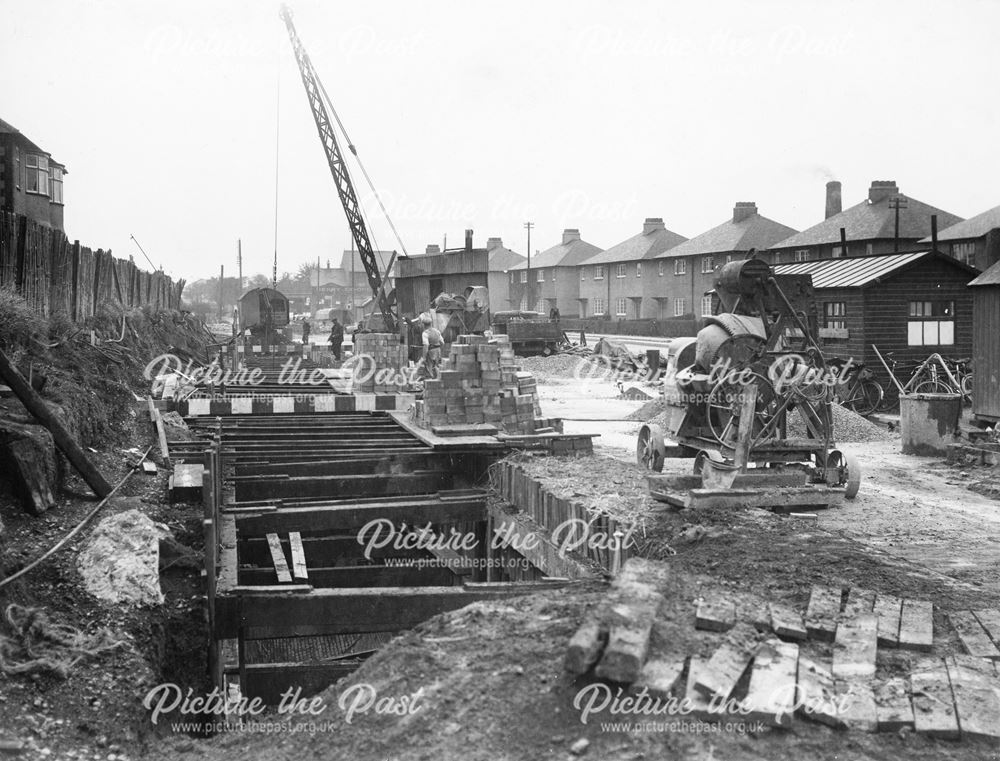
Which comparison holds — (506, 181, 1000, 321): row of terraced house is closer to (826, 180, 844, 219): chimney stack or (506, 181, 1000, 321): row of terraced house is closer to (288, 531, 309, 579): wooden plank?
(826, 180, 844, 219): chimney stack

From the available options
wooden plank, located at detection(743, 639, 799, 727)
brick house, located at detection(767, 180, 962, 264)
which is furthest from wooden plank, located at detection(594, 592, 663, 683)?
brick house, located at detection(767, 180, 962, 264)

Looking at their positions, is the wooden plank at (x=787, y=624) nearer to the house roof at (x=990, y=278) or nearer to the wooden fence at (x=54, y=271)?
the wooden fence at (x=54, y=271)

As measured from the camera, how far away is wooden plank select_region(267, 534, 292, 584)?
831cm

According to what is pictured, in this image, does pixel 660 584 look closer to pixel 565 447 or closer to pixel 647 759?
pixel 647 759

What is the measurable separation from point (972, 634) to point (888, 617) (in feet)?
1.37

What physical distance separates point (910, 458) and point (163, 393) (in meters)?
11.7

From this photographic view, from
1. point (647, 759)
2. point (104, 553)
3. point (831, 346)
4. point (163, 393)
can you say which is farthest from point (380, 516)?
point (831, 346)

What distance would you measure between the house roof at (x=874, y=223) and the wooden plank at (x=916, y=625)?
38.6m

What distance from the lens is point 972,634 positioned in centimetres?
530

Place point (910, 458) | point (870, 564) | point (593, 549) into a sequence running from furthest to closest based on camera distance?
point (910, 458) < point (593, 549) < point (870, 564)

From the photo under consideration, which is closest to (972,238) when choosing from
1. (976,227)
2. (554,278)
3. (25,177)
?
(976,227)

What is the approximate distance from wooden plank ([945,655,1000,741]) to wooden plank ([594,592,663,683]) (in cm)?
137

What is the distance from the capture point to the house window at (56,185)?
42.5 metres

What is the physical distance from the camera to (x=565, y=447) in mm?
12047
